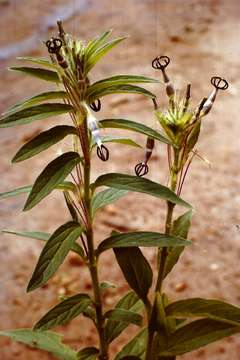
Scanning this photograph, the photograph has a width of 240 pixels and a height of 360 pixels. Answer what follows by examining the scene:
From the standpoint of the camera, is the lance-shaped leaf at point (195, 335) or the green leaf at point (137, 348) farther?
the green leaf at point (137, 348)

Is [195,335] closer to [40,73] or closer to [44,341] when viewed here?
[44,341]

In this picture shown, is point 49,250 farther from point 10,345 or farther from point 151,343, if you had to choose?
point 10,345

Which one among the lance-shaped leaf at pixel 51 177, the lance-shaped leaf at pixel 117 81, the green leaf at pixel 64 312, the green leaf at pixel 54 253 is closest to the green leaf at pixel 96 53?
the lance-shaped leaf at pixel 117 81

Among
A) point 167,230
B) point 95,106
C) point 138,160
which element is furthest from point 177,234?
point 138,160

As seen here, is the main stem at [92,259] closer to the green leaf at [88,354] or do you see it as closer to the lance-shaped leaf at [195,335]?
the green leaf at [88,354]

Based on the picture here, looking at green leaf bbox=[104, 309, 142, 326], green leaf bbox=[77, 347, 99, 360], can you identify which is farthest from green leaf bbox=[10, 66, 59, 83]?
green leaf bbox=[77, 347, 99, 360]

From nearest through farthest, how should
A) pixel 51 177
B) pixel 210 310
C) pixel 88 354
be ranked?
1. pixel 51 177
2. pixel 210 310
3. pixel 88 354

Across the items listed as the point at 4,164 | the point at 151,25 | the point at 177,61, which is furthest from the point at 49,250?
the point at 151,25
